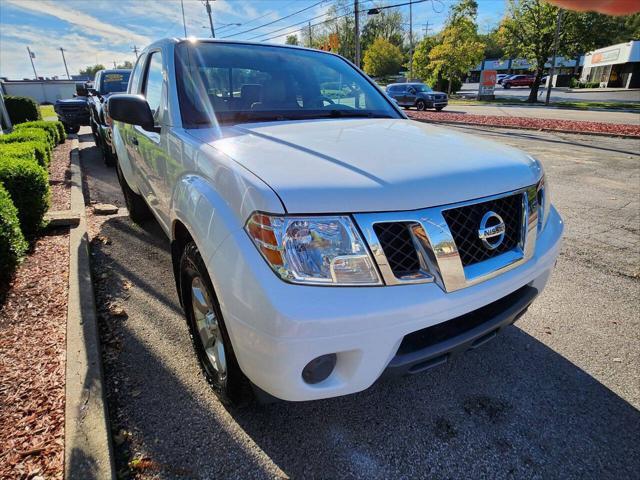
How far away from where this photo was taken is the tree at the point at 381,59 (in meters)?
59.6

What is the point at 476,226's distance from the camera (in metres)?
1.69

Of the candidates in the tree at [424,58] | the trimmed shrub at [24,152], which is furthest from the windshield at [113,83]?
the tree at [424,58]

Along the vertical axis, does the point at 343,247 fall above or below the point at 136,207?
above

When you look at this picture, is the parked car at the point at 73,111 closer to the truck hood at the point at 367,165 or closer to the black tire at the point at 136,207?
the black tire at the point at 136,207

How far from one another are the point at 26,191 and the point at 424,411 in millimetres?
4274

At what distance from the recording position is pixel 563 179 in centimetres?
692

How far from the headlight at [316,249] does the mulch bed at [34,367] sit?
1.32 m

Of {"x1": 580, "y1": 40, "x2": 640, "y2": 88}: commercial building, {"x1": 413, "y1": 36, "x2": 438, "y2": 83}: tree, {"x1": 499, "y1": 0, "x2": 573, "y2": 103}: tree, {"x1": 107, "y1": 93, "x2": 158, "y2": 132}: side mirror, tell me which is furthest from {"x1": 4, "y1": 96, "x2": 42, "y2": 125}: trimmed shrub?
{"x1": 580, "y1": 40, "x2": 640, "y2": 88}: commercial building

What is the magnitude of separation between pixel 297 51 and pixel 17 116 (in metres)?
15.6

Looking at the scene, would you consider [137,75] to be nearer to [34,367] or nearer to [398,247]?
[34,367]

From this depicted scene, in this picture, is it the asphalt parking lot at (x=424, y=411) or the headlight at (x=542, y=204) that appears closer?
the asphalt parking lot at (x=424, y=411)

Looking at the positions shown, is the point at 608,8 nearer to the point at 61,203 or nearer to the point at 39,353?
the point at 39,353

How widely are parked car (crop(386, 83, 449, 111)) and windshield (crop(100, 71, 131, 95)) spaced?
17078 millimetres

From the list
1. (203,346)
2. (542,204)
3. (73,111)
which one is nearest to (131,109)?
(203,346)
